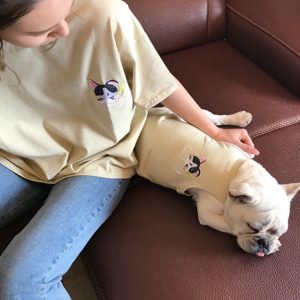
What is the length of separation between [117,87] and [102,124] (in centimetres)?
9

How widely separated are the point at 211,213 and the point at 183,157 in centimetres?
13

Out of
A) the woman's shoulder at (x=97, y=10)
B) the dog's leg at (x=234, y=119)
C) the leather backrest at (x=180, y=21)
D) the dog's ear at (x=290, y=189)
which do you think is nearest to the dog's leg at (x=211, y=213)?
the dog's ear at (x=290, y=189)

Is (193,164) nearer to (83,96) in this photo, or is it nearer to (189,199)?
(189,199)

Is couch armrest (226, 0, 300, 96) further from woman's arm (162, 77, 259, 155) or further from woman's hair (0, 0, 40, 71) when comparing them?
woman's hair (0, 0, 40, 71)

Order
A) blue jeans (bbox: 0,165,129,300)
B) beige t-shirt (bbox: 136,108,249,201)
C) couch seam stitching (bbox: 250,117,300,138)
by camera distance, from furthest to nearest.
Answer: couch seam stitching (bbox: 250,117,300,138) → beige t-shirt (bbox: 136,108,249,201) → blue jeans (bbox: 0,165,129,300)

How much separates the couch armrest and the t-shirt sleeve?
427mm

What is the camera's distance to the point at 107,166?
0.95 m

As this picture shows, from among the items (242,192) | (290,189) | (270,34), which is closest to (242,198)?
(242,192)

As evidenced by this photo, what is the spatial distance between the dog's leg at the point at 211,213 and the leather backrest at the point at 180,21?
59cm

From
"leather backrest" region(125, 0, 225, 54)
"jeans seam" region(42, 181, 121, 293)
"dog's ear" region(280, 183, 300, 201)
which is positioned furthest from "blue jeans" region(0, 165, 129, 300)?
"leather backrest" region(125, 0, 225, 54)

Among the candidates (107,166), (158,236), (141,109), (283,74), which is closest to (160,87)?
(141,109)

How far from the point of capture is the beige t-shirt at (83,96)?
2.72 feet

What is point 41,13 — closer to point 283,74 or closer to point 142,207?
point 142,207

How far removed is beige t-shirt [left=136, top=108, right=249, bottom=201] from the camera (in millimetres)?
906
